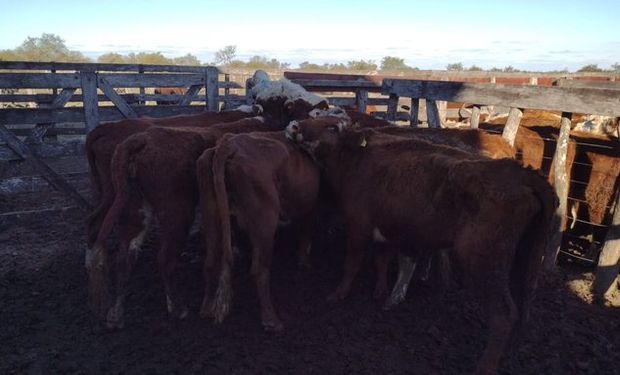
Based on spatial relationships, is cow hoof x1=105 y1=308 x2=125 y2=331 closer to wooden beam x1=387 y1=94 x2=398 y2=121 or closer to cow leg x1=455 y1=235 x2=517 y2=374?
cow leg x1=455 y1=235 x2=517 y2=374

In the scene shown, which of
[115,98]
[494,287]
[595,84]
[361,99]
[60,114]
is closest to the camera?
[494,287]

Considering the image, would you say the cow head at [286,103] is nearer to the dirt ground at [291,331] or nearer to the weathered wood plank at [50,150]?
the dirt ground at [291,331]

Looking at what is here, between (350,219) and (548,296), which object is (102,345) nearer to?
(350,219)

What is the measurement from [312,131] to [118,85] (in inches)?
132

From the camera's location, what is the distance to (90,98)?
6.21m

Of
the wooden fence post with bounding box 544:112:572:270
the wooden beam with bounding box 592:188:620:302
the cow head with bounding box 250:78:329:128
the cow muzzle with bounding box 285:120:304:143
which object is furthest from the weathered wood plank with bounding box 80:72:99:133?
the wooden beam with bounding box 592:188:620:302

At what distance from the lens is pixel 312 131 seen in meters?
4.88

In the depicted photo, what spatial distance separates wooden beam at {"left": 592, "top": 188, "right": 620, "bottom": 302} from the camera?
14.8ft

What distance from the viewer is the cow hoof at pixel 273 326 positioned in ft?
12.9

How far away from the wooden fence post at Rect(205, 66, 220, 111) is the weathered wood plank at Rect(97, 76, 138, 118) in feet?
4.32

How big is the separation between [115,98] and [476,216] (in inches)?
211

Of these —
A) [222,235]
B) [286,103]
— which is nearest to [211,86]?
[286,103]

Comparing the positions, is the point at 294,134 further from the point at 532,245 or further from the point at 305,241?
the point at 532,245

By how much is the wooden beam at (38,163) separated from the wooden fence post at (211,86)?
8.61 ft
